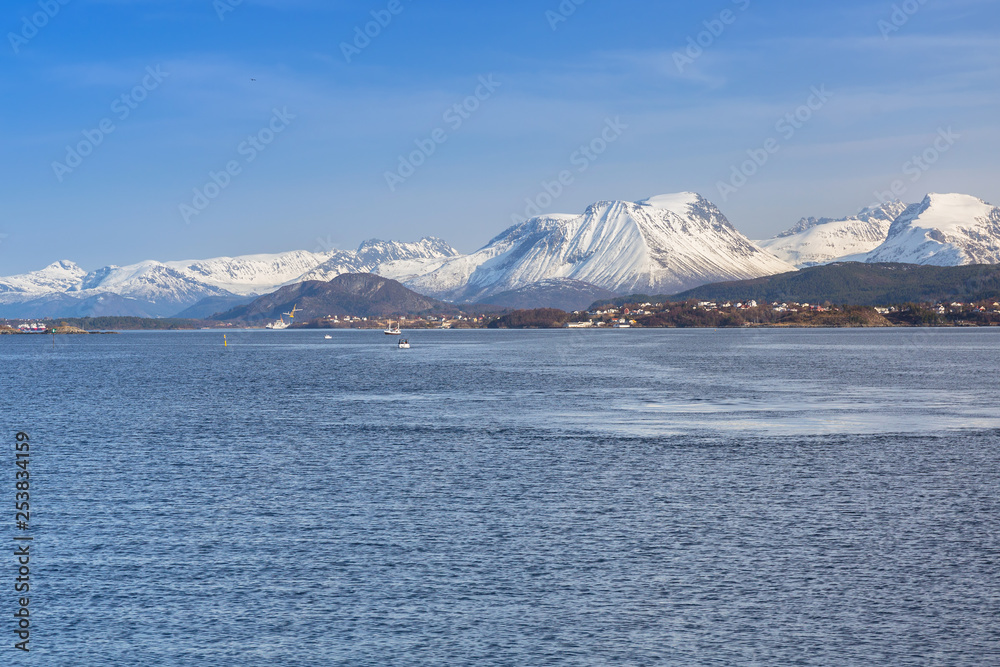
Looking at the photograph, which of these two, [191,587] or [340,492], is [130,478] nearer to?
[340,492]

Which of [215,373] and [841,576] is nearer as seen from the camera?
[841,576]

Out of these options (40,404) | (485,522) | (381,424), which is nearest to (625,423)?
(381,424)

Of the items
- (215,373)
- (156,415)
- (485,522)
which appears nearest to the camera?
(485,522)

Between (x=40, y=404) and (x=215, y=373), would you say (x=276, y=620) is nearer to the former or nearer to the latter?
Answer: (x=40, y=404)

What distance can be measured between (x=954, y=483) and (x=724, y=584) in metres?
16.7

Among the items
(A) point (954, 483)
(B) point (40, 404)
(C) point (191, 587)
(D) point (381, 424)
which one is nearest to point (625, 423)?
(D) point (381, 424)

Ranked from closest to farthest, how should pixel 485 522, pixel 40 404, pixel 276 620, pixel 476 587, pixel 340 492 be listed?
pixel 276 620 → pixel 476 587 → pixel 485 522 → pixel 340 492 → pixel 40 404

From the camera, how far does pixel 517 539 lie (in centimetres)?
2695

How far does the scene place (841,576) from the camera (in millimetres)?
23062

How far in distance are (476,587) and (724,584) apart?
6005 mm

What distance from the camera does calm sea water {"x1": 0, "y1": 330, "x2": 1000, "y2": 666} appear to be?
19.3 metres

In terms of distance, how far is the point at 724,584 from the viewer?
22609 millimetres

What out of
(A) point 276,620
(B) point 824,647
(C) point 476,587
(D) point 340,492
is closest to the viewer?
(B) point 824,647

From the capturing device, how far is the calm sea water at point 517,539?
19.3m
